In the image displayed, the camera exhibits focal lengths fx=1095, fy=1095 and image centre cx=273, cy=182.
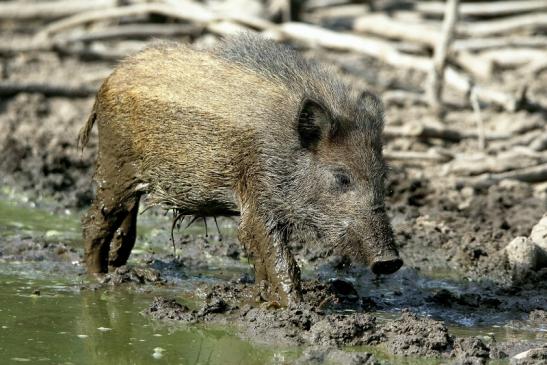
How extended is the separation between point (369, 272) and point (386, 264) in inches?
69.5

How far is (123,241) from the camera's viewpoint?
8.13 m

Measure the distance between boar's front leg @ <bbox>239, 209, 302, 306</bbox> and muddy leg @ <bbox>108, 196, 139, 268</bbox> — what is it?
1.30m

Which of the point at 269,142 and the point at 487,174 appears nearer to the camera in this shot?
the point at 269,142

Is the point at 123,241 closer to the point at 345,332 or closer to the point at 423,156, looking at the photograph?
the point at 345,332

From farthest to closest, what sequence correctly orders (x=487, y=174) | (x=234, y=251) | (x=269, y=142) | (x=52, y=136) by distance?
(x=52, y=136), (x=487, y=174), (x=234, y=251), (x=269, y=142)

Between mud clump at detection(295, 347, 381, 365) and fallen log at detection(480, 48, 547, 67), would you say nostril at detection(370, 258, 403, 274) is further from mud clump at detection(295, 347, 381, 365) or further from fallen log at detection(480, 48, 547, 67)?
fallen log at detection(480, 48, 547, 67)

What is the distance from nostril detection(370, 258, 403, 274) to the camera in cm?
666

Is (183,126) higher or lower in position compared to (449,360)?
higher

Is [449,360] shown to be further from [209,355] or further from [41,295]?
[41,295]

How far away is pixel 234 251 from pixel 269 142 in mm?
2004

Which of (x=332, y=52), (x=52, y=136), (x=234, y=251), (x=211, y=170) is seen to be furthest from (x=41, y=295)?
(x=332, y=52)

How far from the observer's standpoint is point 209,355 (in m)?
5.93

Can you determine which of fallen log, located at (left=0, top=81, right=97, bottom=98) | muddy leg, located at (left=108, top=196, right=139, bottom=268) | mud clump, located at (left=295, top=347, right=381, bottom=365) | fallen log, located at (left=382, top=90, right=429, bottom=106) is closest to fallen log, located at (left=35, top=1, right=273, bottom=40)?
fallen log, located at (left=0, top=81, right=97, bottom=98)

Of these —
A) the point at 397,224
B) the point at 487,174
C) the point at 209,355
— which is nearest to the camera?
the point at 209,355
